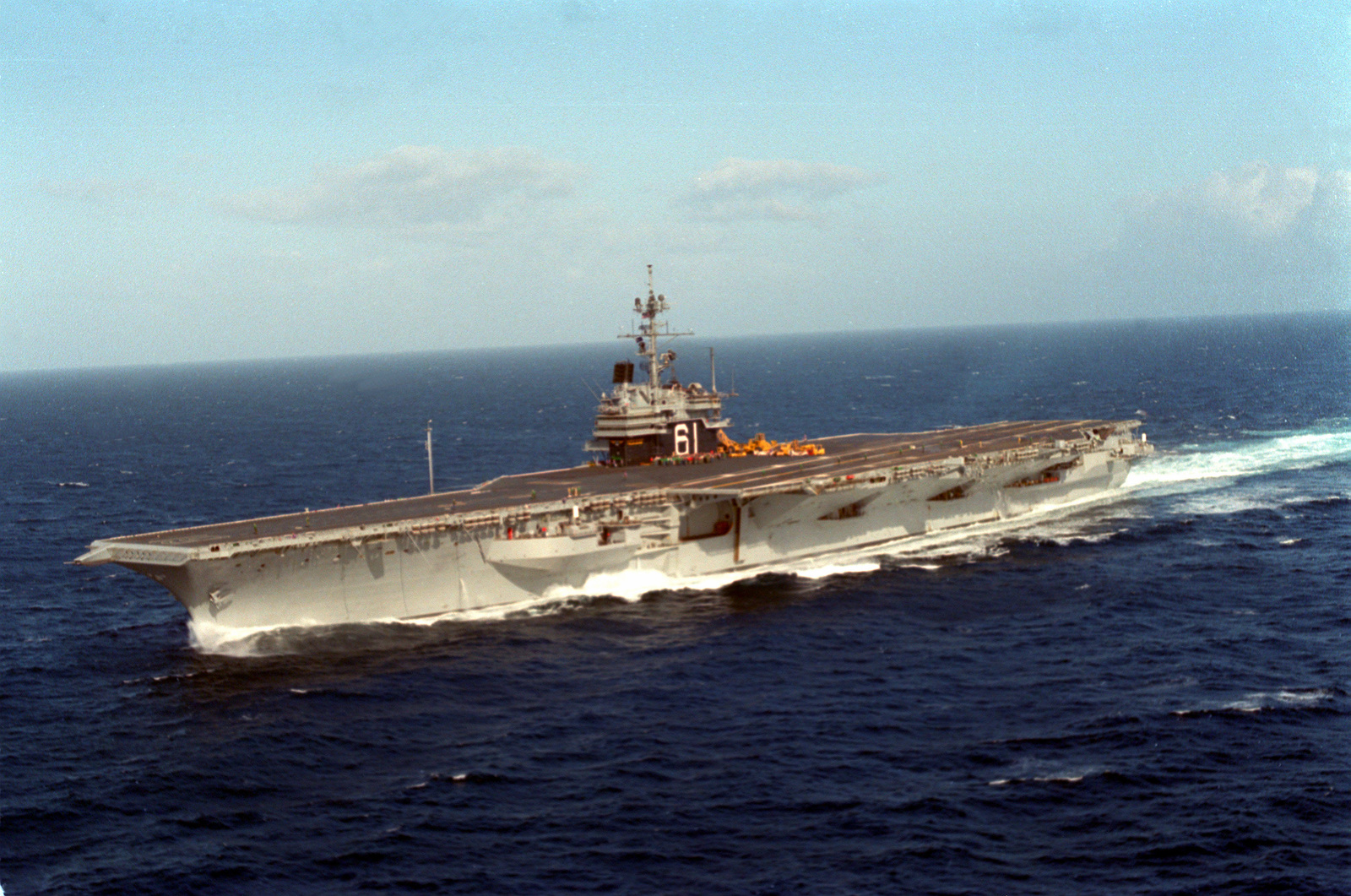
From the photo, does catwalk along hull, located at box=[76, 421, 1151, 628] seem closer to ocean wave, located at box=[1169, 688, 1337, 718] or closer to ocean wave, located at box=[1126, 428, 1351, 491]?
ocean wave, located at box=[1126, 428, 1351, 491]

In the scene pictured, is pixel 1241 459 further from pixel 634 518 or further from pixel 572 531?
pixel 572 531

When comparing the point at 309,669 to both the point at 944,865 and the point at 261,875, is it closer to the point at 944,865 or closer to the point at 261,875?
the point at 261,875

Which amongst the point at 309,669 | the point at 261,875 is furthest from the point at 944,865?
the point at 309,669

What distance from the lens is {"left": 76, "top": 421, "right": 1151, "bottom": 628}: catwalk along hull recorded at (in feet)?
107

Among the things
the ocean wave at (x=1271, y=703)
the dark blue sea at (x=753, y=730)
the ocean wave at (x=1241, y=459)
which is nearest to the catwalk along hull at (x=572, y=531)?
the dark blue sea at (x=753, y=730)

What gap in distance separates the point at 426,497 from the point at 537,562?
696 centimetres

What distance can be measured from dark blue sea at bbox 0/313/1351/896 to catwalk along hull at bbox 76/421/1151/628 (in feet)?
3.55

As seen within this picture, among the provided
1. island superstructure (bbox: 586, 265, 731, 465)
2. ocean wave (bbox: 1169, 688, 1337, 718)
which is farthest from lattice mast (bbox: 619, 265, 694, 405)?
ocean wave (bbox: 1169, 688, 1337, 718)

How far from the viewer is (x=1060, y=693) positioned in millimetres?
26938

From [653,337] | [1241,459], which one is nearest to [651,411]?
[653,337]

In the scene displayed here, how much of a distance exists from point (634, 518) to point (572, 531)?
7.30 ft

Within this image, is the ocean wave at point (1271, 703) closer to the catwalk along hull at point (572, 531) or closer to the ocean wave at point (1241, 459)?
the catwalk along hull at point (572, 531)

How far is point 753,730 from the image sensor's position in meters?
25.7

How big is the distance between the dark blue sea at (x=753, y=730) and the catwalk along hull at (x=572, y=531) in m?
1.08
